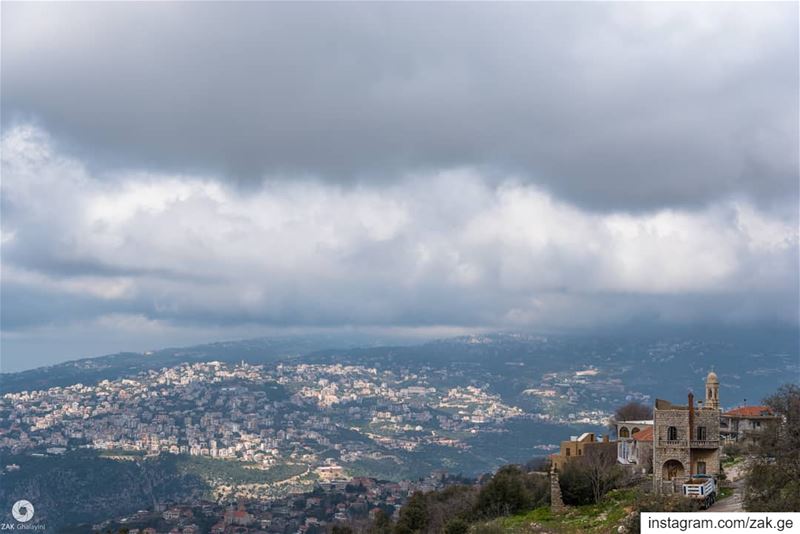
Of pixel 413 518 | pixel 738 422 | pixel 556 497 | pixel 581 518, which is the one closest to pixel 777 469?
pixel 581 518

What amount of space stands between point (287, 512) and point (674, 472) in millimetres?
67039

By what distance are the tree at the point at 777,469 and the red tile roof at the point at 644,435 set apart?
20960 millimetres

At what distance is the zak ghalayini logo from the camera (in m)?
89.7

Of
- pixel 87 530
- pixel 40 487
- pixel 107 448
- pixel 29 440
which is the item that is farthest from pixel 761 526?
pixel 29 440

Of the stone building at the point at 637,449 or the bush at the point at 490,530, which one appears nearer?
the bush at the point at 490,530

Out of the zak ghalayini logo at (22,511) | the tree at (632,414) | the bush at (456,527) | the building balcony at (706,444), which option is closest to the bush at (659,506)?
the building balcony at (706,444)

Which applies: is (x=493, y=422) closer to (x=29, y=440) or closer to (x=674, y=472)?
(x=29, y=440)

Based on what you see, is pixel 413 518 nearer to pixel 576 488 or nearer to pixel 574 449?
pixel 574 449

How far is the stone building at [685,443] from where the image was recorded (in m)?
33.3

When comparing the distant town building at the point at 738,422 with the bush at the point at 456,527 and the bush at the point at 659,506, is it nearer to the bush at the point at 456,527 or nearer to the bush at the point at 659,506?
the bush at the point at 456,527

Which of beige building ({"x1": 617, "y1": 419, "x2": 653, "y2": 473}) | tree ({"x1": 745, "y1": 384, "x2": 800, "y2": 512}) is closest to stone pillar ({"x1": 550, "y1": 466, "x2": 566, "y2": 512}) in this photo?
beige building ({"x1": 617, "y1": 419, "x2": 653, "y2": 473})

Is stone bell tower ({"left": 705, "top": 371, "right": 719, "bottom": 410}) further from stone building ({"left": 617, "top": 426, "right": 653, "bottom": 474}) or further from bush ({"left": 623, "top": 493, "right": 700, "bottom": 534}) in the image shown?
bush ({"left": 623, "top": 493, "right": 700, "bottom": 534})

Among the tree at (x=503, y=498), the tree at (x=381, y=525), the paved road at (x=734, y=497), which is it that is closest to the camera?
the paved road at (x=734, y=497)

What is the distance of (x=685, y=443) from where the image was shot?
33.3m
